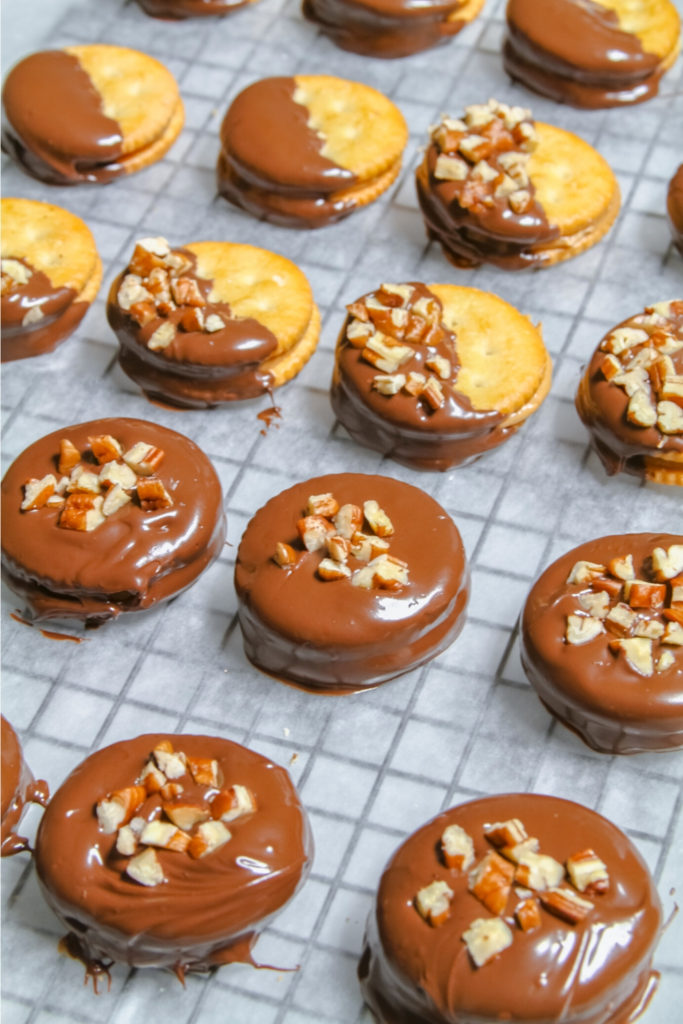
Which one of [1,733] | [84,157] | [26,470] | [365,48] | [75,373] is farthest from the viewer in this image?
[365,48]

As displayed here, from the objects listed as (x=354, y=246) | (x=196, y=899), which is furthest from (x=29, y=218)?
(x=196, y=899)

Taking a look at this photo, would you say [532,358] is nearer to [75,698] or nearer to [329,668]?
[329,668]

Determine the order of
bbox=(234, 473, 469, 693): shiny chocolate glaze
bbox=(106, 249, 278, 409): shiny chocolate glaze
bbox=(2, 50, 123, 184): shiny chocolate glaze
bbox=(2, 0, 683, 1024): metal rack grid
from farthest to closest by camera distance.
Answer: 1. bbox=(2, 50, 123, 184): shiny chocolate glaze
2. bbox=(106, 249, 278, 409): shiny chocolate glaze
3. bbox=(234, 473, 469, 693): shiny chocolate glaze
4. bbox=(2, 0, 683, 1024): metal rack grid

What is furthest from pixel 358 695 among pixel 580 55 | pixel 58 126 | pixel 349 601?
pixel 580 55

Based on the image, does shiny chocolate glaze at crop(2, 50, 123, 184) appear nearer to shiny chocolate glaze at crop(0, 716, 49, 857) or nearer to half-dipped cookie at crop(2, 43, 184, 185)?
half-dipped cookie at crop(2, 43, 184, 185)

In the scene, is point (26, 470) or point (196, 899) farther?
point (26, 470)

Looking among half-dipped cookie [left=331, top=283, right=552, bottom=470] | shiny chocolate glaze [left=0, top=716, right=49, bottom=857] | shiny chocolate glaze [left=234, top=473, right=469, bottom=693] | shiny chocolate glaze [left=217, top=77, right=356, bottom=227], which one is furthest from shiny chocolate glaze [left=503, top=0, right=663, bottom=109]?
shiny chocolate glaze [left=0, top=716, right=49, bottom=857]
